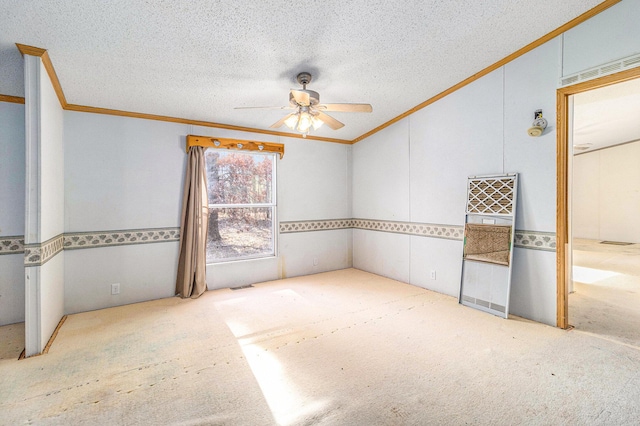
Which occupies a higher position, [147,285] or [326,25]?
[326,25]

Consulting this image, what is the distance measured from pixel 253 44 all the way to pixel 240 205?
237 centimetres

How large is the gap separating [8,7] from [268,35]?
1670mm

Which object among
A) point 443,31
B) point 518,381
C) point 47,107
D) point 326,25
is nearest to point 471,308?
point 518,381

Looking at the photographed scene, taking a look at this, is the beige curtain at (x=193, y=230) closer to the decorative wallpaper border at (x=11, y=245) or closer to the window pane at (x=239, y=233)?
the window pane at (x=239, y=233)

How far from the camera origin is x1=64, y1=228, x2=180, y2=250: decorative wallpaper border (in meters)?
3.25

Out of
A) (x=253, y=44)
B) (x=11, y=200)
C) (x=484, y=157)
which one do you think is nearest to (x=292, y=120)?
(x=253, y=44)

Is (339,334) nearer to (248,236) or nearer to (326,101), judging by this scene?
(248,236)

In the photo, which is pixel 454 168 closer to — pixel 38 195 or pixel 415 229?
pixel 415 229

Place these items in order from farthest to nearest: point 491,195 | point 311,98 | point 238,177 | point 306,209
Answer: point 306,209 < point 238,177 < point 491,195 < point 311,98

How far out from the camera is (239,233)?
14.3ft

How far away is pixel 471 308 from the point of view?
Result: 333cm

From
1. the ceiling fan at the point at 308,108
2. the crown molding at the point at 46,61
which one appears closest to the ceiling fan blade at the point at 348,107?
the ceiling fan at the point at 308,108

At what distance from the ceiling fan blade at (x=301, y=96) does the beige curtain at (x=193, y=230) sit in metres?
1.91

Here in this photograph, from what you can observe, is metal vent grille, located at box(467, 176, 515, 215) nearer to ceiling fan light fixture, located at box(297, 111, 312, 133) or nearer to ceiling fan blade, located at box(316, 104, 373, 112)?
ceiling fan blade, located at box(316, 104, 373, 112)
